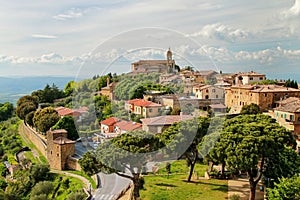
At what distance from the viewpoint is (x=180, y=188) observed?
1178 centimetres

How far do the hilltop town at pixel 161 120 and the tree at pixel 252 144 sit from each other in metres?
0.03

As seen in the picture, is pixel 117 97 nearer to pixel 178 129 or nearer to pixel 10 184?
pixel 178 129

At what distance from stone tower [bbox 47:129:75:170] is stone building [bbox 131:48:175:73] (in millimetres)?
7071

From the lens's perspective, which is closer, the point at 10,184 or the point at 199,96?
the point at 10,184

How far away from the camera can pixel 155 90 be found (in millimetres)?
18781

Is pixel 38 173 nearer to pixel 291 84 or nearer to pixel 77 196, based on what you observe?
pixel 77 196

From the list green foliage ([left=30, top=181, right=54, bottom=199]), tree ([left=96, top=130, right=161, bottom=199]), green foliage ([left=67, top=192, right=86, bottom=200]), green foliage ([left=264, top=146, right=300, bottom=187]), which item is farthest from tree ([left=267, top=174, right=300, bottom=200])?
green foliage ([left=30, top=181, right=54, bottom=199])

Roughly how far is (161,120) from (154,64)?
290cm

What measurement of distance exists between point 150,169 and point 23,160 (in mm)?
11468

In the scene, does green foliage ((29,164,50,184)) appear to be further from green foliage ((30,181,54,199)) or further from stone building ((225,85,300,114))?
stone building ((225,85,300,114))

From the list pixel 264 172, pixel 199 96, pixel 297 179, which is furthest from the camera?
pixel 199 96

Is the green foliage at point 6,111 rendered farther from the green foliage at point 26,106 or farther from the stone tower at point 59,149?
the stone tower at point 59,149

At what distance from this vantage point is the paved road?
13.4 m

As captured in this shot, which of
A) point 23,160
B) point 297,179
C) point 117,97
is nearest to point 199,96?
point 117,97
